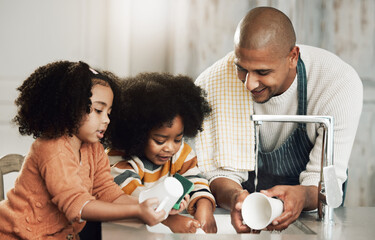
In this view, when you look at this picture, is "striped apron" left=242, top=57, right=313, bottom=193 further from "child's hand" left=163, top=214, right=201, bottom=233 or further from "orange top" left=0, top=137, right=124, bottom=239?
"orange top" left=0, top=137, right=124, bottom=239

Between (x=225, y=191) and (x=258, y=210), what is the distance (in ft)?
1.09

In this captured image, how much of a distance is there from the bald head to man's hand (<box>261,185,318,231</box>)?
464 mm

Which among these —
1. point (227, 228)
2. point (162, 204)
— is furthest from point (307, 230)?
point (162, 204)

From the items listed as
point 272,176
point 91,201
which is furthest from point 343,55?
point 91,201

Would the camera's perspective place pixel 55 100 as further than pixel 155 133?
No

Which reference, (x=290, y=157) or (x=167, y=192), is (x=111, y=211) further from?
(x=290, y=157)

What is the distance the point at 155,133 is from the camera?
5.20ft

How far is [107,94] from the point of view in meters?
1.42

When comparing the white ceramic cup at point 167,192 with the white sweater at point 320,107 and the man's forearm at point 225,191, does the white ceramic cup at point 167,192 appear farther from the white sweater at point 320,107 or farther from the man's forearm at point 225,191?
the white sweater at point 320,107

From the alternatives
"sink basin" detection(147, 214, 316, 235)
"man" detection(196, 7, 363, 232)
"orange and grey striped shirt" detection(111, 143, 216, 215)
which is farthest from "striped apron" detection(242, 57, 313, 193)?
"sink basin" detection(147, 214, 316, 235)

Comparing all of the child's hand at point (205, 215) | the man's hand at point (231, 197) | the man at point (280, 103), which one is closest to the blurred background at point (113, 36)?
the man at point (280, 103)

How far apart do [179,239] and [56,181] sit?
1.18 ft

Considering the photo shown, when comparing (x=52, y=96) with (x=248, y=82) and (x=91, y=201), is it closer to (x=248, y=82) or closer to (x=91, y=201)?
(x=91, y=201)

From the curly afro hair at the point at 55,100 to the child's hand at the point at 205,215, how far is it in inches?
17.2
